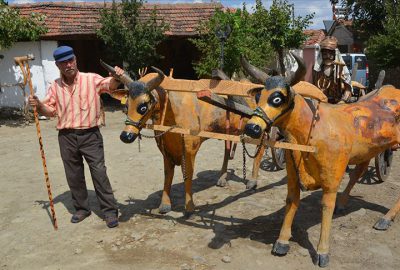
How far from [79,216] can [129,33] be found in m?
9.83

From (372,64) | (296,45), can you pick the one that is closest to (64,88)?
(296,45)

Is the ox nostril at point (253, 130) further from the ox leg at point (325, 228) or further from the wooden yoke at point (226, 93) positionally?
the ox leg at point (325, 228)

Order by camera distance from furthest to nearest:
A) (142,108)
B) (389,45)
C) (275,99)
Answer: (389,45), (142,108), (275,99)

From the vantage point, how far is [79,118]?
4.81 meters

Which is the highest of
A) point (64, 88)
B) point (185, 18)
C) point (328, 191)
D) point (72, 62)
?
point (185, 18)

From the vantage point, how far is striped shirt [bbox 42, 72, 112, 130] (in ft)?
15.8

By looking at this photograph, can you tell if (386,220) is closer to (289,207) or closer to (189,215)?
(289,207)

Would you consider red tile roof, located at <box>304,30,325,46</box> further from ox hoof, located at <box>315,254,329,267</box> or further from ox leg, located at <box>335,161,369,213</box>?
ox hoof, located at <box>315,254,329,267</box>

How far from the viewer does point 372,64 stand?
70.7 feet

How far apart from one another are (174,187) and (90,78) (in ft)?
7.77

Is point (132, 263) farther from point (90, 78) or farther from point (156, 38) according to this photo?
point (156, 38)

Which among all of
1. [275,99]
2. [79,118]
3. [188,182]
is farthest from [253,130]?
[79,118]

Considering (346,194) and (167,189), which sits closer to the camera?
(346,194)

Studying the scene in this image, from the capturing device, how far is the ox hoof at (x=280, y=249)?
13.7ft
